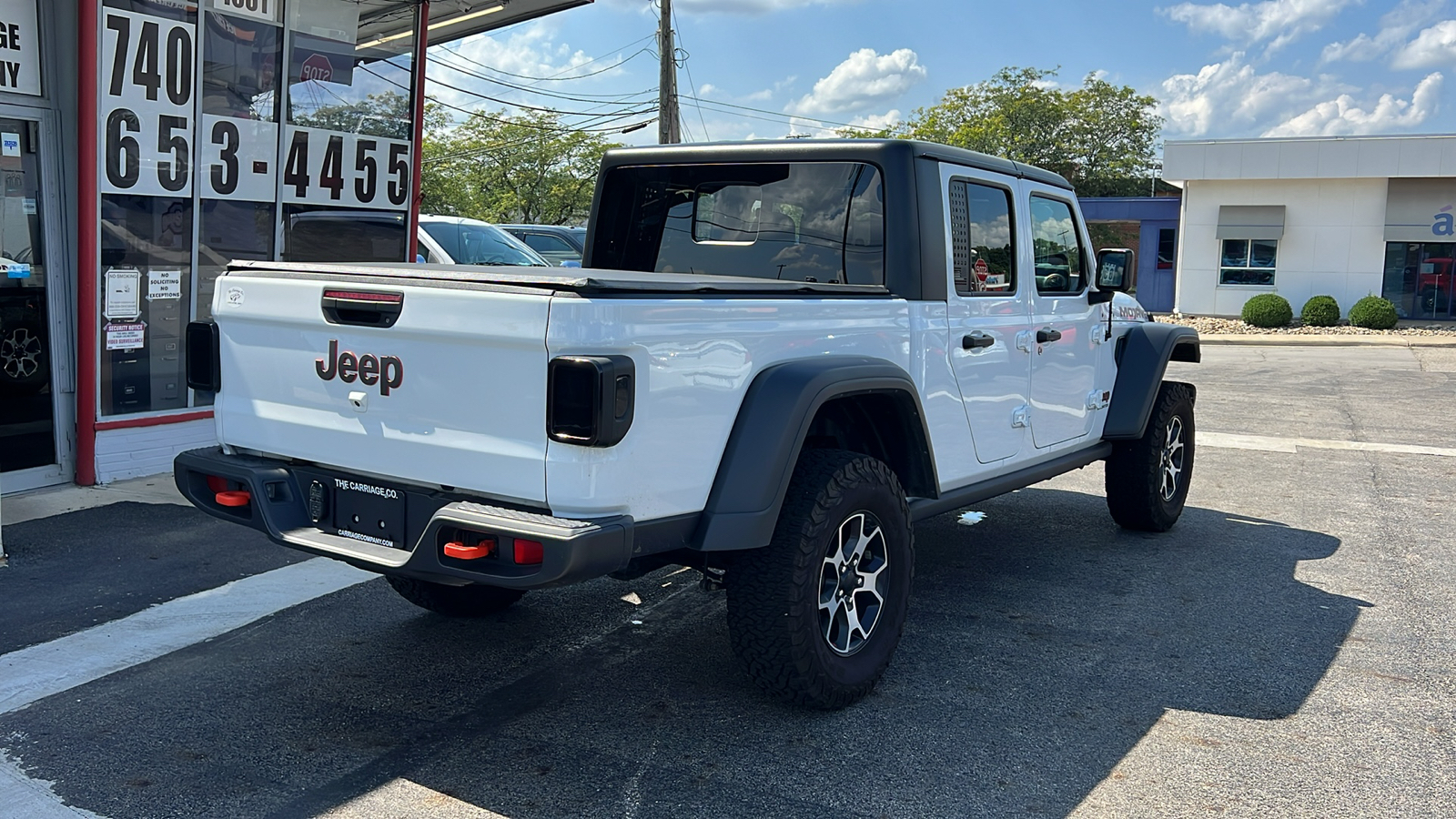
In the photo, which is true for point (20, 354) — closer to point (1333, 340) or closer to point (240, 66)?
point (240, 66)

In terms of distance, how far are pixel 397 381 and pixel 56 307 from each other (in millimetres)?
5031

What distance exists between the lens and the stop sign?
8820mm

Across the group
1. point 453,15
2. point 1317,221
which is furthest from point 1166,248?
point 453,15

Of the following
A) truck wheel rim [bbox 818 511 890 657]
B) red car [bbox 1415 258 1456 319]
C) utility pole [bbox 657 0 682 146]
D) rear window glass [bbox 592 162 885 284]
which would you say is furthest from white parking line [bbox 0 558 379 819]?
red car [bbox 1415 258 1456 319]

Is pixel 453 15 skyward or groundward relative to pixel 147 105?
skyward

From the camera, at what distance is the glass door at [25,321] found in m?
7.29

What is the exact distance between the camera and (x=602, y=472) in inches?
132

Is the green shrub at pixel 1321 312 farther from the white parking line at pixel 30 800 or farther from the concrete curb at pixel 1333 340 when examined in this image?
the white parking line at pixel 30 800

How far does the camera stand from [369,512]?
151 inches

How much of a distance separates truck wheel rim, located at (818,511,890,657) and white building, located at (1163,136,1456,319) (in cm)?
3040

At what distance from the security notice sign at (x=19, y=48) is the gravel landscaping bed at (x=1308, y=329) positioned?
23.4 meters

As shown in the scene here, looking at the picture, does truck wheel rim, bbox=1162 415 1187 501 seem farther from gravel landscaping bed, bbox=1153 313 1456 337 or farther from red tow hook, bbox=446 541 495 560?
gravel landscaping bed, bbox=1153 313 1456 337

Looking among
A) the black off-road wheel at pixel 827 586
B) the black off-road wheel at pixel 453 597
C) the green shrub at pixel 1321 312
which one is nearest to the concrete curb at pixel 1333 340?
the green shrub at pixel 1321 312

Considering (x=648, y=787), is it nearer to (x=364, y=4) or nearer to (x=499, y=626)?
(x=499, y=626)
